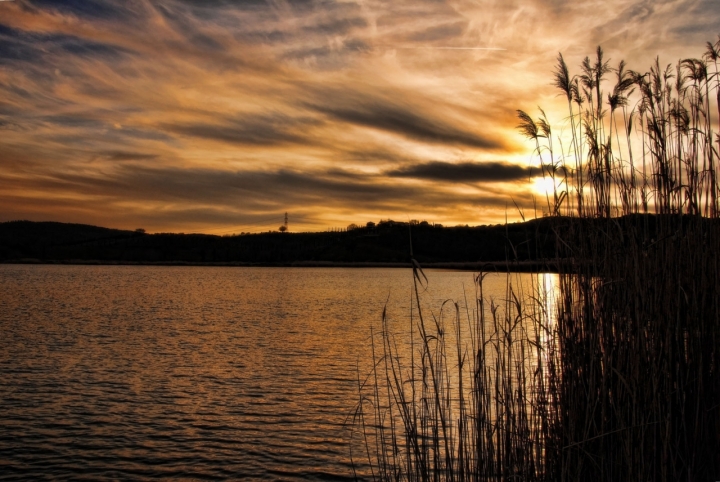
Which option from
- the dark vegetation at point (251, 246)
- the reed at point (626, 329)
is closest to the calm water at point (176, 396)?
the reed at point (626, 329)

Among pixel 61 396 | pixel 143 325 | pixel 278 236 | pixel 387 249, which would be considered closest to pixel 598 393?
pixel 61 396

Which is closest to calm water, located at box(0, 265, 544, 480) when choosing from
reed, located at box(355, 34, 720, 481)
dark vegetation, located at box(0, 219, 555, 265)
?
reed, located at box(355, 34, 720, 481)

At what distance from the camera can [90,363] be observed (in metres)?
18.0

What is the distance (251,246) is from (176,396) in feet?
473

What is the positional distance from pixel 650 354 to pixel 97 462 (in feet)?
28.2

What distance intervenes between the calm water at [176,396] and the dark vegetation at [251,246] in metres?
103

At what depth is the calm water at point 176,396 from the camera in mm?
9570

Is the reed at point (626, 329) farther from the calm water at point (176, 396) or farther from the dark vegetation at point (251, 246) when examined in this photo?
the dark vegetation at point (251, 246)

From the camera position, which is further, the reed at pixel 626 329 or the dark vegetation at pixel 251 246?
the dark vegetation at pixel 251 246

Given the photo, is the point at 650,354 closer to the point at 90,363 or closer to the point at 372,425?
the point at 372,425

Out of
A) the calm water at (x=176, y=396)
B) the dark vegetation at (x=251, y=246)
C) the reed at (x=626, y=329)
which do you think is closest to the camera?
the reed at (x=626, y=329)

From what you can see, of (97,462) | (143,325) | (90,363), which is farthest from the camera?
(143,325)

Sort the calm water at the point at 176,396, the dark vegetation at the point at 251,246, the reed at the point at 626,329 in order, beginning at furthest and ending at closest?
1. the dark vegetation at the point at 251,246
2. the calm water at the point at 176,396
3. the reed at the point at 626,329

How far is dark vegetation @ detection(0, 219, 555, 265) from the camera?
136 metres
